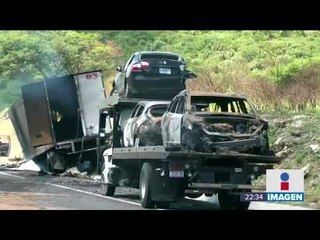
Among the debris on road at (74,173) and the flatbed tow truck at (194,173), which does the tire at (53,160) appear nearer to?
the debris on road at (74,173)

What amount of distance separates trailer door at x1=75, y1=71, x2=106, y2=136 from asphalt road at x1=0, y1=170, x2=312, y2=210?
6.61 ft

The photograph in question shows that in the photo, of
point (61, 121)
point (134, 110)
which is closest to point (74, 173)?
point (61, 121)

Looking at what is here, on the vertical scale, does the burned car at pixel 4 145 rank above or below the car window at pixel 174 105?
below

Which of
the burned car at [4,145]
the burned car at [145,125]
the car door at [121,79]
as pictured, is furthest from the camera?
the burned car at [4,145]

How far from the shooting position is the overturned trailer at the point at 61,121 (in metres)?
18.9

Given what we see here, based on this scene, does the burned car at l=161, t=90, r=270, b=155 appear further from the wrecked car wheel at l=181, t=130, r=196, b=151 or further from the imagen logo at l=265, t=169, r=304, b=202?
the imagen logo at l=265, t=169, r=304, b=202

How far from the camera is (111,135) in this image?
652 inches

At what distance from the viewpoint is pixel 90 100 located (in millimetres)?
19641

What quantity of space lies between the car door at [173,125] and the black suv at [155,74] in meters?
1.39

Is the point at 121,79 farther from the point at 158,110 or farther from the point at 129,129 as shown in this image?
the point at 158,110

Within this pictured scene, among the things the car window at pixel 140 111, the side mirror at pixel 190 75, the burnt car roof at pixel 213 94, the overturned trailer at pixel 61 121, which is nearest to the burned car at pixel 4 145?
the overturned trailer at pixel 61 121

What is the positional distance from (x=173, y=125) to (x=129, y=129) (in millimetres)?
2155

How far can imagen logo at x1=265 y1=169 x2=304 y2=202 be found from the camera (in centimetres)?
1380
